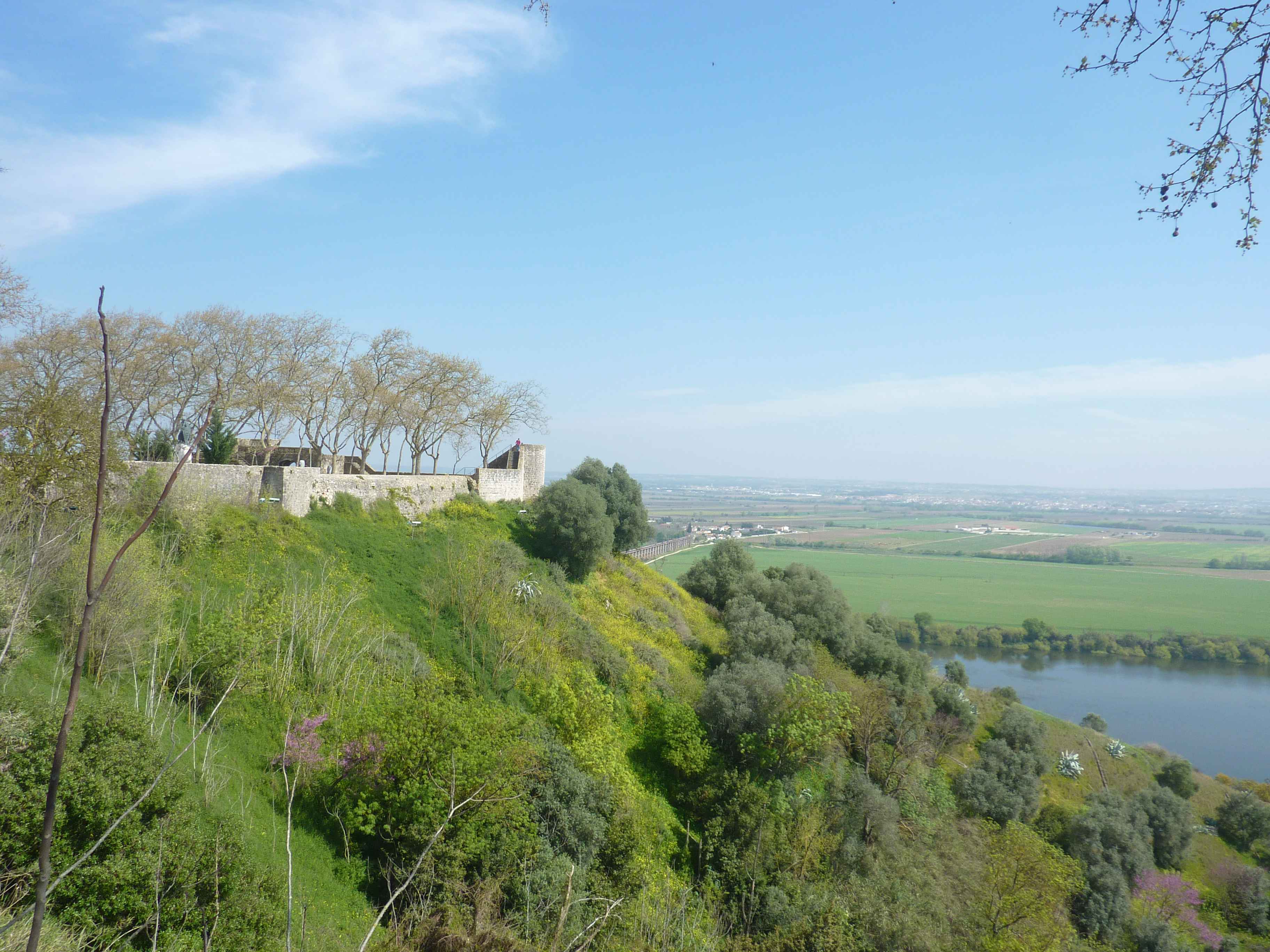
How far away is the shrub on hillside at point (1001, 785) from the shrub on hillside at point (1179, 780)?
792 cm

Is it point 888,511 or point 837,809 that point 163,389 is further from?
point 888,511

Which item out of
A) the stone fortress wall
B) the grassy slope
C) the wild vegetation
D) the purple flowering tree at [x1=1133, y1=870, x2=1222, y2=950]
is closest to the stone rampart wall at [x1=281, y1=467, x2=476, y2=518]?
the stone fortress wall

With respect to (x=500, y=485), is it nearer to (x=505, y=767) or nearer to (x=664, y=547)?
(x=505, y=767)

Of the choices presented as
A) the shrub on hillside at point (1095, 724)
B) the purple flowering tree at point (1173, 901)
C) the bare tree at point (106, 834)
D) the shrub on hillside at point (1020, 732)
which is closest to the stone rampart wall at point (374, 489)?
the bare tree at point (106, 834)

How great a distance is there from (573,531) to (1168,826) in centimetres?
2340

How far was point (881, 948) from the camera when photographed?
45.6 ft

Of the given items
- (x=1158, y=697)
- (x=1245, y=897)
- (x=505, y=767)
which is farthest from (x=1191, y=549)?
(x=505, y=767)

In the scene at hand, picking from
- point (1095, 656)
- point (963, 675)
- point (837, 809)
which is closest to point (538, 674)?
point (837, 809)

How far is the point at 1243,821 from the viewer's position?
27781 millimetres

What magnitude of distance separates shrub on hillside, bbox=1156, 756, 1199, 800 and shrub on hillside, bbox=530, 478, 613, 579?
81.7 feet

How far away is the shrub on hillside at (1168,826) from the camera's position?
989 inches

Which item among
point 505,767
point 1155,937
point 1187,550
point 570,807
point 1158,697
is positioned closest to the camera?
point 505,767

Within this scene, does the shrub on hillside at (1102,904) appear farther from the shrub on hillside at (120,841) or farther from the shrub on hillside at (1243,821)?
the shrub on hillside at (120,841)

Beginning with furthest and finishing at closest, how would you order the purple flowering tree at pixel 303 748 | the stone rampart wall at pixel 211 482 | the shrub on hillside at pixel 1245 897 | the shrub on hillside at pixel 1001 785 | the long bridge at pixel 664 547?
the long bridge at pixel 664 547, the shrub on hillside at pixel 1001 785, the shrub on hillside at pixel 1245 897, the stone rampart wall at pixel 211 482, the purple flowering tree at pixel 303 748
